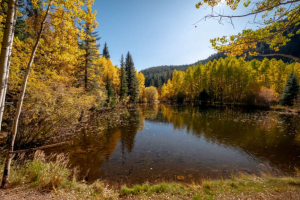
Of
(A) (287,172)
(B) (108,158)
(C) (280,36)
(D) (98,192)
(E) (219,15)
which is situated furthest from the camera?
(B) (108,158)

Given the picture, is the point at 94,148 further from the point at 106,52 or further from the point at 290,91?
the point at 106,52

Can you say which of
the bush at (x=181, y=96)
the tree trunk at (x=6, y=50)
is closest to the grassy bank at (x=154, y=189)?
the tree trunk at (x=6, y=50)

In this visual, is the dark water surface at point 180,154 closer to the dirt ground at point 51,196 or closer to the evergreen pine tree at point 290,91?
the dirt ground at point 51,196

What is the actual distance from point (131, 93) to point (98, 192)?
126 ft

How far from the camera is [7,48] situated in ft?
8.07

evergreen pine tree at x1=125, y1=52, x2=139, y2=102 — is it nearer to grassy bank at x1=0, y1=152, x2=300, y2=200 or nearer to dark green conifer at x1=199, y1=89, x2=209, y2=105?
dark green conifer at x1=199, y1=89, x2=209, y2=105

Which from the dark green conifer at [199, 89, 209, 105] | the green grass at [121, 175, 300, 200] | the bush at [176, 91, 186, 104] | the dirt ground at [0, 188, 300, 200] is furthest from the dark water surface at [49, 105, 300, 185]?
the bush at [176, 91, 186, 104]

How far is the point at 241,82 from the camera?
1497 inches

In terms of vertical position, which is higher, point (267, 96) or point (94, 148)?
point (267, 96)

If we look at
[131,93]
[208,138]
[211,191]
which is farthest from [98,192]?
[131,93]

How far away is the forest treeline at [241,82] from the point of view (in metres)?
31.5

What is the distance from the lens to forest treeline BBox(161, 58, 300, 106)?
103ft

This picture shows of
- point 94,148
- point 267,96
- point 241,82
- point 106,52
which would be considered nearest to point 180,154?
point 94,148

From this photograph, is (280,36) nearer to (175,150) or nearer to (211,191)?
(211,191)
